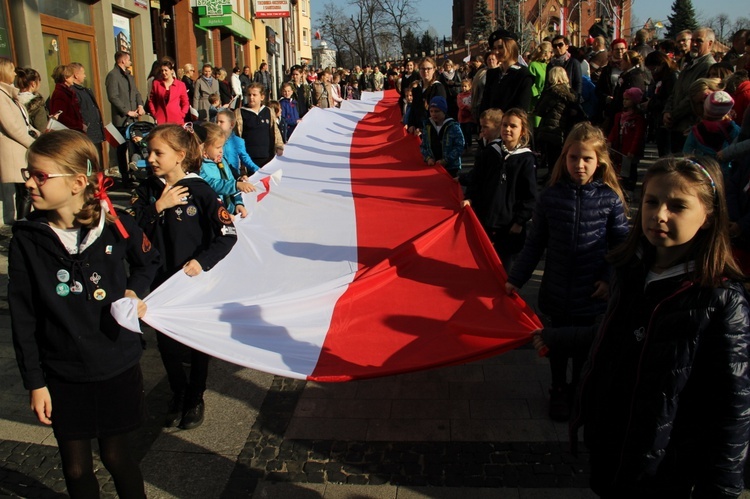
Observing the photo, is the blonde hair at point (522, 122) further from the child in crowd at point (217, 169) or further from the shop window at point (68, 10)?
the shop window at point (68, 10)

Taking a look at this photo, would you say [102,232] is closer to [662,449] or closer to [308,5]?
[662,449]

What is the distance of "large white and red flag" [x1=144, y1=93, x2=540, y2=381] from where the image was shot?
355 cm

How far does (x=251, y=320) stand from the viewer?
3.91 m

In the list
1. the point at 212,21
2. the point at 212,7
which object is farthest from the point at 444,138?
the point at 212,21

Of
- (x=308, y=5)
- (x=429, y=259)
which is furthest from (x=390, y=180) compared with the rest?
→ (x=308, y=5)

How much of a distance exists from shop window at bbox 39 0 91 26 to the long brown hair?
1119 centimetres

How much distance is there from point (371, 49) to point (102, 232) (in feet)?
207

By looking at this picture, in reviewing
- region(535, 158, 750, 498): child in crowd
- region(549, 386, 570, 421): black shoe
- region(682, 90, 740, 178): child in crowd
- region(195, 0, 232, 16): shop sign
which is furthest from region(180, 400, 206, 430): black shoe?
region(195, 0, 232, 16): shop sign

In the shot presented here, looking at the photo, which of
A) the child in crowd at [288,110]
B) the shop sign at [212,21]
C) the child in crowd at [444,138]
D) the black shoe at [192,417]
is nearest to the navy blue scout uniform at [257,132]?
the child in crowd at [444,138]

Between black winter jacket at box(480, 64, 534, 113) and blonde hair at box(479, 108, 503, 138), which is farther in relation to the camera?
black winter jacket at box(480, 64, 534, 113)

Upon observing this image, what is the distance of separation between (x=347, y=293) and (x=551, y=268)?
1.31 m

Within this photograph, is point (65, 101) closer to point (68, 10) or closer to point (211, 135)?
point (68, 10)

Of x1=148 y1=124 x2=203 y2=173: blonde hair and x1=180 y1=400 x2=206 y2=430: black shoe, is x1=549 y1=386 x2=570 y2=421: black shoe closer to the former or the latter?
x1=180 y1=400 x2=206 y2=430: black shoe

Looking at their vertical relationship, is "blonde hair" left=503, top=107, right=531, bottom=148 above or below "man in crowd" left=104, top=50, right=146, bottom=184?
below
